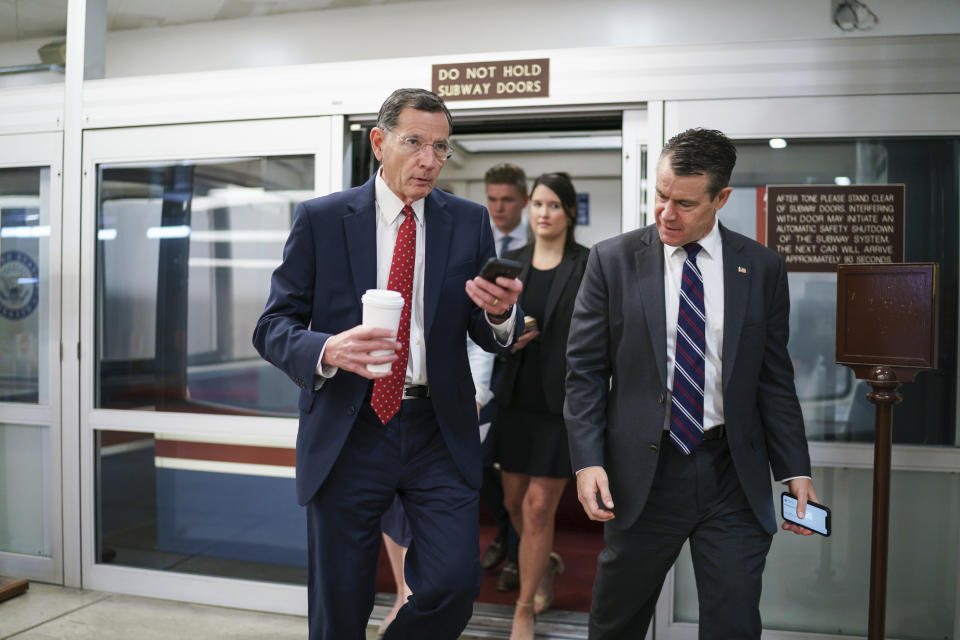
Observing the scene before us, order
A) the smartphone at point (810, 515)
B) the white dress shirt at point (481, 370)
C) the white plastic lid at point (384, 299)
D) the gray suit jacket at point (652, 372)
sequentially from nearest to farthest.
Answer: the white plastic lid at point (384, 299) → the smartphone at point (810, 515) → the gray suit jacket at point (652, 372) → the white dress shirt at point (481, 370)

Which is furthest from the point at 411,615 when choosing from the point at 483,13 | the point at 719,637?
the point at 483,13

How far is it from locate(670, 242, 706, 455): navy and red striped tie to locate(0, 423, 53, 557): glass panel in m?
3.52

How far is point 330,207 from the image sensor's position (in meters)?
2.17

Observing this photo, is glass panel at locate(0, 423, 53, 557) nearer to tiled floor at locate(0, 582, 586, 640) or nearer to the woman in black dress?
tiled floor at locate(0, 582, 586, 640)

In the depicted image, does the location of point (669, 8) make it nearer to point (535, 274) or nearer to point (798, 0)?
point (798, 0)

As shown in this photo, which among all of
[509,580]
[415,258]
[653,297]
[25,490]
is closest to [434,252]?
[415,258]

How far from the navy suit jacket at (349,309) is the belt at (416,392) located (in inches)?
2.2

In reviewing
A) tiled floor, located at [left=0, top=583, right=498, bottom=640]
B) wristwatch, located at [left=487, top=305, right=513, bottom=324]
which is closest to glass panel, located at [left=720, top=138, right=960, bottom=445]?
wristwatch, located at [left=487, top=305, right=513, bottom=324]

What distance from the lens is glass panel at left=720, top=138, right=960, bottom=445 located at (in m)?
3.06

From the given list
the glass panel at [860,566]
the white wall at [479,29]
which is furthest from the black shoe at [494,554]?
the white wall at [479,29]

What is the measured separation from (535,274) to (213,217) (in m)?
1.70

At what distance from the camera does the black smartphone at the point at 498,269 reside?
187 cm

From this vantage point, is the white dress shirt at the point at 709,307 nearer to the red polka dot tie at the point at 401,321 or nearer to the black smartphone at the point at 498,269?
the black smartphone at the point at 498,269

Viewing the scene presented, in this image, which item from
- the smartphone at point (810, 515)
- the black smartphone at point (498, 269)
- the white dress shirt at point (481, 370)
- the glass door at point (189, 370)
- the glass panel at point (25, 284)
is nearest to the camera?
the black smartphone at point (498, 269)
